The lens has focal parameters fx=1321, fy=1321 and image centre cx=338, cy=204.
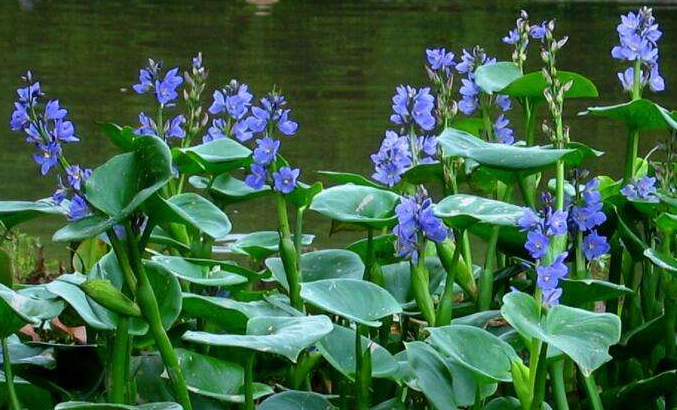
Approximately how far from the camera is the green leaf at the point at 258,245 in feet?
7.02

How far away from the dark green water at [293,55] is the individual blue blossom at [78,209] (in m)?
3.39

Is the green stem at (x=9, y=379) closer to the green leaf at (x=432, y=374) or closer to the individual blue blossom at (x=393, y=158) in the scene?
the green leaf at (x=432, y=374)

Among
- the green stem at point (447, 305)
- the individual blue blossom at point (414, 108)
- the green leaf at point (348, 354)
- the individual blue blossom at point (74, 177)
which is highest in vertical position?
the individual blue blossom at point (414, 108)

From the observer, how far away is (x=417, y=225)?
5.96 ft

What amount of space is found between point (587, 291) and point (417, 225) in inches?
10.1

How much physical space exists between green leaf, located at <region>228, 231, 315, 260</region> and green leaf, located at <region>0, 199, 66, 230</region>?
333 millimetres

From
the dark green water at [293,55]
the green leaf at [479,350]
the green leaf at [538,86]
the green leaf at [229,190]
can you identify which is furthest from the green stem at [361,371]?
the dark green water at [293,55]

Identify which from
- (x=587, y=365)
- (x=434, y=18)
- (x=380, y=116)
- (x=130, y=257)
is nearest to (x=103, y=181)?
(x=130, y=257)

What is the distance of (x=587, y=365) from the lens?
62.3 inches

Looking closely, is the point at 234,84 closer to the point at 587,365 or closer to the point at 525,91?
the point at 525,91

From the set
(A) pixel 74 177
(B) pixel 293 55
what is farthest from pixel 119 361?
(B) pixel 293 55

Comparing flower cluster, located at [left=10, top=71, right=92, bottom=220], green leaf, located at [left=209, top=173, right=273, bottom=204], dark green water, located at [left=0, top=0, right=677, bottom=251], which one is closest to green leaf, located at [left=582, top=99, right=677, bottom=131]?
green leaf, located at [left=209, top=173, right=273, bottom=204]

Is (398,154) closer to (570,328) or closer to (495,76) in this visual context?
(495,76)

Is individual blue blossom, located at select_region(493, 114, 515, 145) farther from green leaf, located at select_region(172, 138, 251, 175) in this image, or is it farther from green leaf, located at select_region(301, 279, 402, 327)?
green leaf, located at select_region(301, 279, 402, 327)
